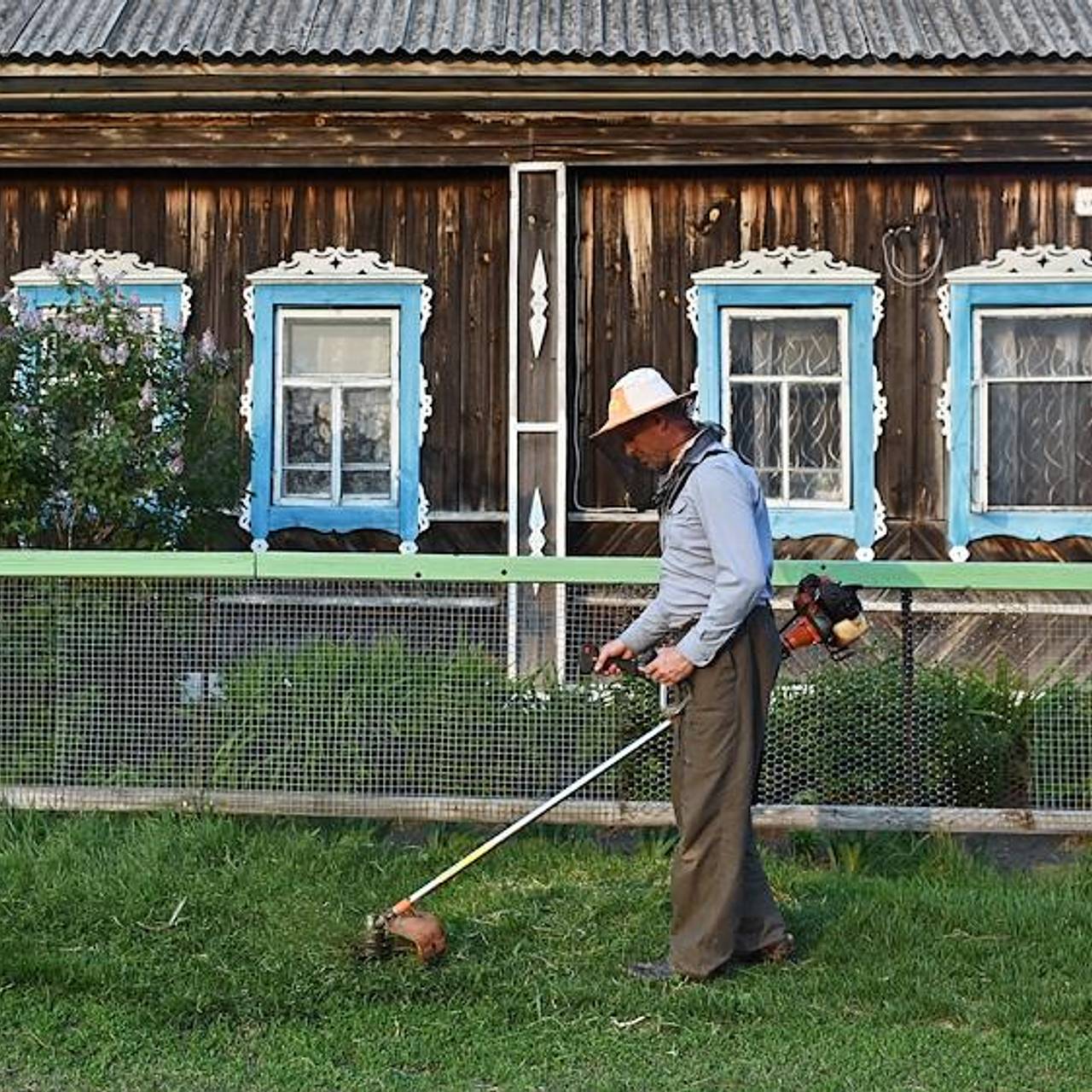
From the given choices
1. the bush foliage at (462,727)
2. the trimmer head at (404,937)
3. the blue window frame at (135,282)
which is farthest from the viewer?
the blue window frame at (135,282)

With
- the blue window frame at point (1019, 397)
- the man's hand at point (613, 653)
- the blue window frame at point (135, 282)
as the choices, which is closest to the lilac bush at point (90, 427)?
the blue window frame at point (135, 282)

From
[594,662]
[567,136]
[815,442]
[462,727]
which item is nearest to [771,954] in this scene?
[594,662]

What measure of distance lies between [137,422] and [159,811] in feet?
6.86

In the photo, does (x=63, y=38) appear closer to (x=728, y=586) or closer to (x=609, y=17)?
(x=609, y=17)

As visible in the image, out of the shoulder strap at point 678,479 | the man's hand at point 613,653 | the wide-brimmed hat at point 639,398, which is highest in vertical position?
the wide-brimmed hat at point 639,398

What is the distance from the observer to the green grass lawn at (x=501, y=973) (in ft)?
11.8

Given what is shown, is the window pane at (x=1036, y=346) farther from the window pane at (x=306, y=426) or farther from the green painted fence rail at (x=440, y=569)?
the window pane at (x=306, y=426)

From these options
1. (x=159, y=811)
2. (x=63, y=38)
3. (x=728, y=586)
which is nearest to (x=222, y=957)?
(x=159, y=811)

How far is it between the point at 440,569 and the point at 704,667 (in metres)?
1.58

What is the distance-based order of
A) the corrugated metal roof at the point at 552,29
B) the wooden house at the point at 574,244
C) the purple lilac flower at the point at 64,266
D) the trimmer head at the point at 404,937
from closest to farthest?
the trimmer head at the point at 404,937
the purple lilac flower at the point at 64,266
the corrugated metal roof at the point at 552,29
the wooden house at the point at 574,244

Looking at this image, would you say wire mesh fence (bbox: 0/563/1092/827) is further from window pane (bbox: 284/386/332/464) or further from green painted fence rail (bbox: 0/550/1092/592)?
window pane (bbox: 284/386/332/464)

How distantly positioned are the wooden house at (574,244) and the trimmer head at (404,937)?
4091 mm

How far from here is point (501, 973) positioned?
4.21m

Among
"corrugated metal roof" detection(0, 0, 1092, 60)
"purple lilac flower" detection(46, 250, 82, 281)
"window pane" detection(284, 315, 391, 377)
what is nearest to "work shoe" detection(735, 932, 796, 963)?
"purple lilac flower" detection(46, 250, 82, 281)
